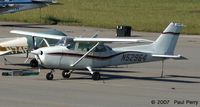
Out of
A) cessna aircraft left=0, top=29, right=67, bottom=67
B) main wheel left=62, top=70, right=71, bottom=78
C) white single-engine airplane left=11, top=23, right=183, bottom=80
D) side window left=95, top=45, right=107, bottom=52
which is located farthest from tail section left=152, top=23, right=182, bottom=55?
cessna aircraft left=0, top=29, right=67, bottom=67

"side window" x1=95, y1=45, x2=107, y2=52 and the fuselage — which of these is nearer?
the fuselage

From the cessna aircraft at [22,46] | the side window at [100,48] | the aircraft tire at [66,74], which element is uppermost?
the side window at [100,48]

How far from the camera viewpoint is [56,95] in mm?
17188

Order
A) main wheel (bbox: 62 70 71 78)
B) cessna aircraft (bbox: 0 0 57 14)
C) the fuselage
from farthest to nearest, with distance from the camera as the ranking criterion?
1. cessna aircraft (bbox: 0 0 57 14)
2. main wheel (bbox: 62 70 71 78)
3. the fuselage

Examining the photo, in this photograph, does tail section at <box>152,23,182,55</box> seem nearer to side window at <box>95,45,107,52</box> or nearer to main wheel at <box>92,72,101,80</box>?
side window at <box>95,45,107,52</box>

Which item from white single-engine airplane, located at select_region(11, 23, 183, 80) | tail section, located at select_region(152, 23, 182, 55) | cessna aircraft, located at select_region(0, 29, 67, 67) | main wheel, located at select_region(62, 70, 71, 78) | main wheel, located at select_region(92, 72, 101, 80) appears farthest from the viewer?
cessna aircraft, located at select_region(0, 29, 67, 67)

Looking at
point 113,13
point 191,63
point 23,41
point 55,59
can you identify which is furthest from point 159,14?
point 55,59

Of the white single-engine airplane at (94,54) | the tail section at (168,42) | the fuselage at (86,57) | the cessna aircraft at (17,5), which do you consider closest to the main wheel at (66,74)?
the white single-engine airplane at (94,54)

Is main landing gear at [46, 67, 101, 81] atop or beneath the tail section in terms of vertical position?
beneath

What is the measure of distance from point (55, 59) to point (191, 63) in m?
9.23

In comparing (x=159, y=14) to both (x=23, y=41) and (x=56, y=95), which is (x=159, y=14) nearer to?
(x=23, y=41)

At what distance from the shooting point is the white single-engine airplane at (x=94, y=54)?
20.7 meters

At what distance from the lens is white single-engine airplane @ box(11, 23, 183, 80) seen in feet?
68.0

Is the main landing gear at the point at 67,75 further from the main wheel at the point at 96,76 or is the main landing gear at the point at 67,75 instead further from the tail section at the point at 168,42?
the tail section at the point at 168,42
